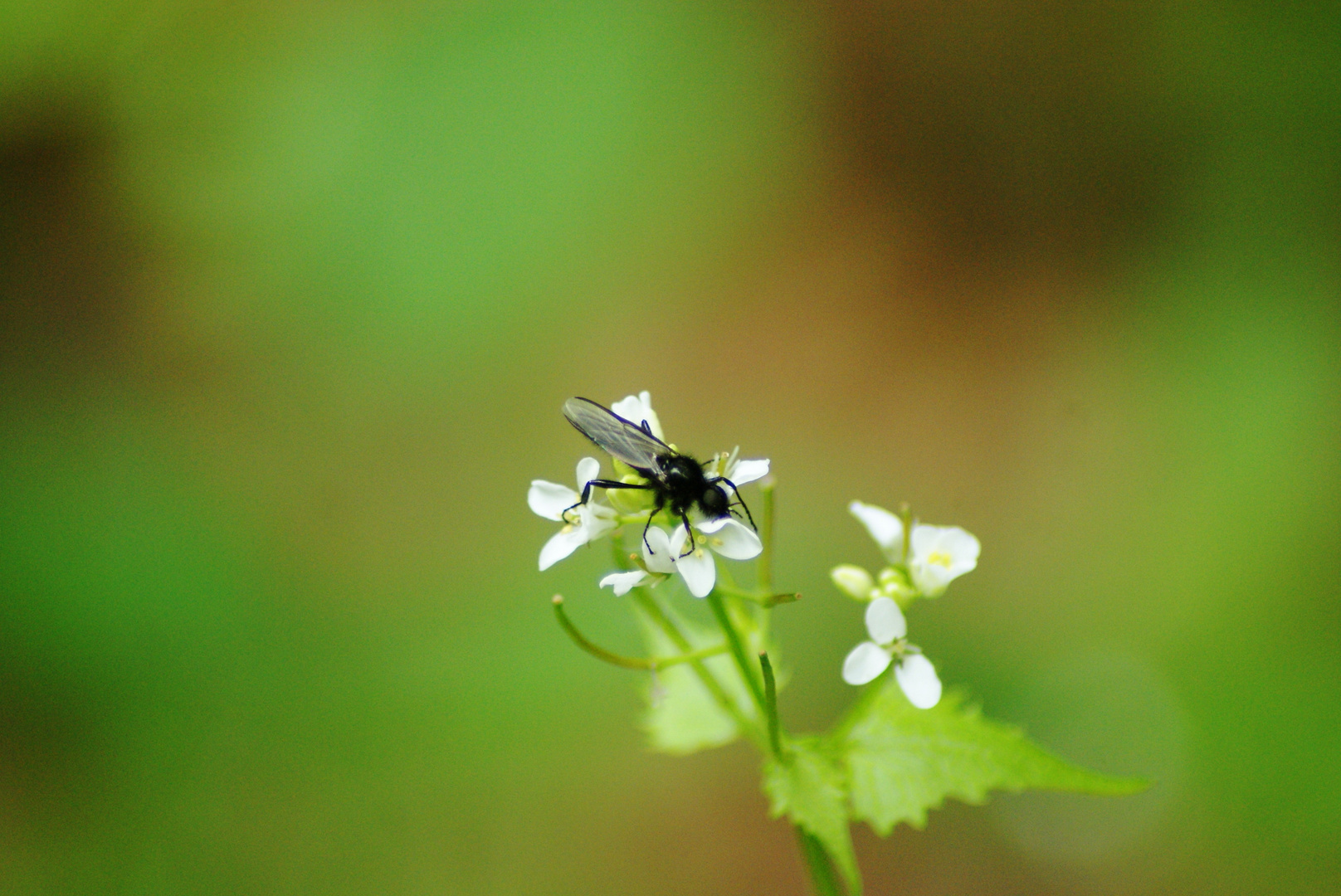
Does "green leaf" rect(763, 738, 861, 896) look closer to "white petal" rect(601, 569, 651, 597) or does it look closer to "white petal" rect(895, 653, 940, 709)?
"white petal" rect(895, 653, 940, 709)

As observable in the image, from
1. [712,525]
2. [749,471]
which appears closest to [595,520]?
[712,525]

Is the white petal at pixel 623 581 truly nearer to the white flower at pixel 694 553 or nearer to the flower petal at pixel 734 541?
the white flower at pixel 694 553

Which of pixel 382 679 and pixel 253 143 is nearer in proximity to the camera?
pixel 382 679

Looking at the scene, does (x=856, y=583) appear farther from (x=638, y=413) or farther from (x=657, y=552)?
(x=638, y=413)

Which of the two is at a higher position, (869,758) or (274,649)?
(274,649)

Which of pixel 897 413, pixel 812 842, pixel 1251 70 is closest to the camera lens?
pixel 812 842

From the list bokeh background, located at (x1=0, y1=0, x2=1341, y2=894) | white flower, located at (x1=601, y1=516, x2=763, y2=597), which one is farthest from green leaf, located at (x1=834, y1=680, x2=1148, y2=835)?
bokeh background, located at (x1=0, y1=0, x2=1341, y2=894)

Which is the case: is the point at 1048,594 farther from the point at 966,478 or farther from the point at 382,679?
the point at 382,679

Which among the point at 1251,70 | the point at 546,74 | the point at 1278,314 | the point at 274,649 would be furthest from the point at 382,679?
the point at 1251,70
